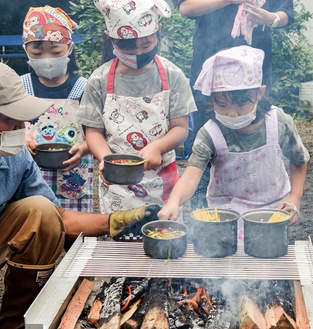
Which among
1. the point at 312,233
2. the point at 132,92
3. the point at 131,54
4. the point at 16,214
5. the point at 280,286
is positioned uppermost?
the point at 131,54

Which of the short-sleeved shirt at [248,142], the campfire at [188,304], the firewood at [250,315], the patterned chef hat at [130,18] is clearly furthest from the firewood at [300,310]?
the patterned chef hat at [130,18]

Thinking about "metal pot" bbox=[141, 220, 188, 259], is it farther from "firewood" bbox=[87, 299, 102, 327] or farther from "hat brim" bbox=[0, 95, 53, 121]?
"hat brim" bbox=[0, 95, 53, 121]

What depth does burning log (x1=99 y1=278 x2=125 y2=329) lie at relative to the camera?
119 inches

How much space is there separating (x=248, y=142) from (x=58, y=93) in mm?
1527

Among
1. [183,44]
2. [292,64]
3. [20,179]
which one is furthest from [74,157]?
[292,64]

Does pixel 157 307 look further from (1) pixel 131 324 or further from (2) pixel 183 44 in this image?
(2) pixel 183 44

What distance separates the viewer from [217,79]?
3816 millimetres

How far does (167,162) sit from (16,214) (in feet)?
Result: 3.71

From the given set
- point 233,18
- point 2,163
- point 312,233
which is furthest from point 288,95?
point 2,163

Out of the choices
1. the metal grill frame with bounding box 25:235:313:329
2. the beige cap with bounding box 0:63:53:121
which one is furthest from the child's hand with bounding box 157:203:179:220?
the beige cap with bounding box 0:63:53:121

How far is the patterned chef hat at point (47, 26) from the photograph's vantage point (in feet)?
14.8

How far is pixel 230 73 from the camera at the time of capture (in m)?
3.79

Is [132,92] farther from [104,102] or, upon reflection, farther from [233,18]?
[233,18]

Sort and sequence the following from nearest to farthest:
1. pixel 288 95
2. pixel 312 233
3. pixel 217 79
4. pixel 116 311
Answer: pixel 116 311
pixel 217 79
pixel 312 233
pixel 288 95
